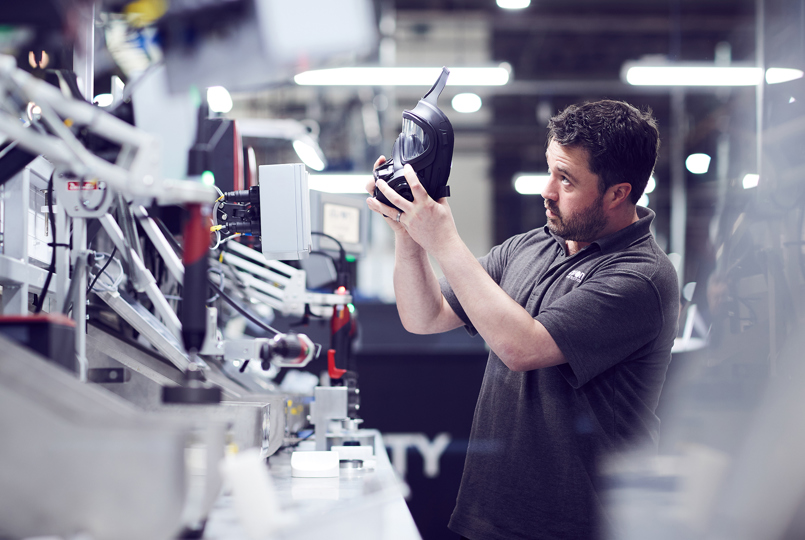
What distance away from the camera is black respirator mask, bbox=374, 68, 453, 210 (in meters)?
1.15

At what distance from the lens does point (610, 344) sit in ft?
4.11

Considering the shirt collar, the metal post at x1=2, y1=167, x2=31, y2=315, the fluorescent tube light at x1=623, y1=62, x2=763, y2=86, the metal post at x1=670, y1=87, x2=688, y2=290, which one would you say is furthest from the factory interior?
the metal post at x1=670, y1=87, x2=688, y2=290

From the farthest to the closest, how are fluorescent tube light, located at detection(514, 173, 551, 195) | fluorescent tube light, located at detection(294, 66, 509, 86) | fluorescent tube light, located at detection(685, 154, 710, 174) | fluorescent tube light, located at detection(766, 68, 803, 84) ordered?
fluorescent tube light, located at detection(514, 173, 551, 195)
fluorescent tube light, located at detection(685, 154, 710, 174)
fluorescent tube light, located at detection(294, 66, 509, 86)
fluorescent tube light, located at detection(766, 68, 803, 84)

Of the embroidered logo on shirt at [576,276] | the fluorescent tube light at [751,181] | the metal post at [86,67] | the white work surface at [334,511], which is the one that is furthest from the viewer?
the fluorescent tube light at [751,181]

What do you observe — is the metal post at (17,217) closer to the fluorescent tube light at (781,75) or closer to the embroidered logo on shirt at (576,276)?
the embroidered logo on shirt at (576,276)

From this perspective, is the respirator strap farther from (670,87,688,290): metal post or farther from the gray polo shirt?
(670,87,688,290): metal post

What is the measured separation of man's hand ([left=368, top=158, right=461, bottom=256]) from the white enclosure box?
188 mm

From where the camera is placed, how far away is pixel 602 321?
4.08 feet

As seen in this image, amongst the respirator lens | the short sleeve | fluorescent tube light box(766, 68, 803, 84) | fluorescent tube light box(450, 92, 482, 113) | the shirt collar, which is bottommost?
the short sleeve

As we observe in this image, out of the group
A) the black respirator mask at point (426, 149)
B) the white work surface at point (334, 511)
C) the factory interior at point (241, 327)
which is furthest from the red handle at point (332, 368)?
the black respirator mask at point (426, 149)

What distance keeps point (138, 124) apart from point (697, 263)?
6.21 metres

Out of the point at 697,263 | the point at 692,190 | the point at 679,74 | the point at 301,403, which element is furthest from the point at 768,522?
the point at 692,190

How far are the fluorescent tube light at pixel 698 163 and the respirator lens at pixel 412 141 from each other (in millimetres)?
6965

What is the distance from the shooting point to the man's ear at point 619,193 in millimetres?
A: 1430
